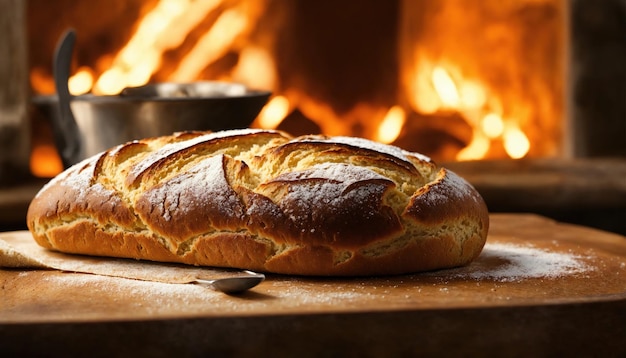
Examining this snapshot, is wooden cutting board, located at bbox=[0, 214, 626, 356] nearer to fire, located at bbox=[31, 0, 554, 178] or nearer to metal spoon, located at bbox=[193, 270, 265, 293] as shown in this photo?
metal spoon, located at bbox=[193, 270, 265, 293]

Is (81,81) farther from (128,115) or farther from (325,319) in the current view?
(325,319)

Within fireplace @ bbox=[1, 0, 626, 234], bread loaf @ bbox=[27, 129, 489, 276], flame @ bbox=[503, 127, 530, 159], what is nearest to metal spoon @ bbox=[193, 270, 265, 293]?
bread loaf @ bbox=[27, 129, 489, 276]

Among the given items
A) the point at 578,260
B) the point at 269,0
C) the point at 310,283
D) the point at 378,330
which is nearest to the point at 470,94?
the point at 269,0

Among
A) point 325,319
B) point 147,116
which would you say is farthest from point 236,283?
point 147,116

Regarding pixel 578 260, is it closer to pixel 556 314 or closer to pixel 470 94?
pixel 556 314

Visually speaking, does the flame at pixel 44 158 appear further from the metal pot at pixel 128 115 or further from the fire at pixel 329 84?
the metal pot at pixel 128 115

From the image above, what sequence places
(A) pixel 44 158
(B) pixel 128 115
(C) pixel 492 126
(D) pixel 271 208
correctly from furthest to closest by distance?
(C) pixel 492 126 < (A) pixel 44 158 < (B) pixel 128 115 < (D) pixel 271 208
